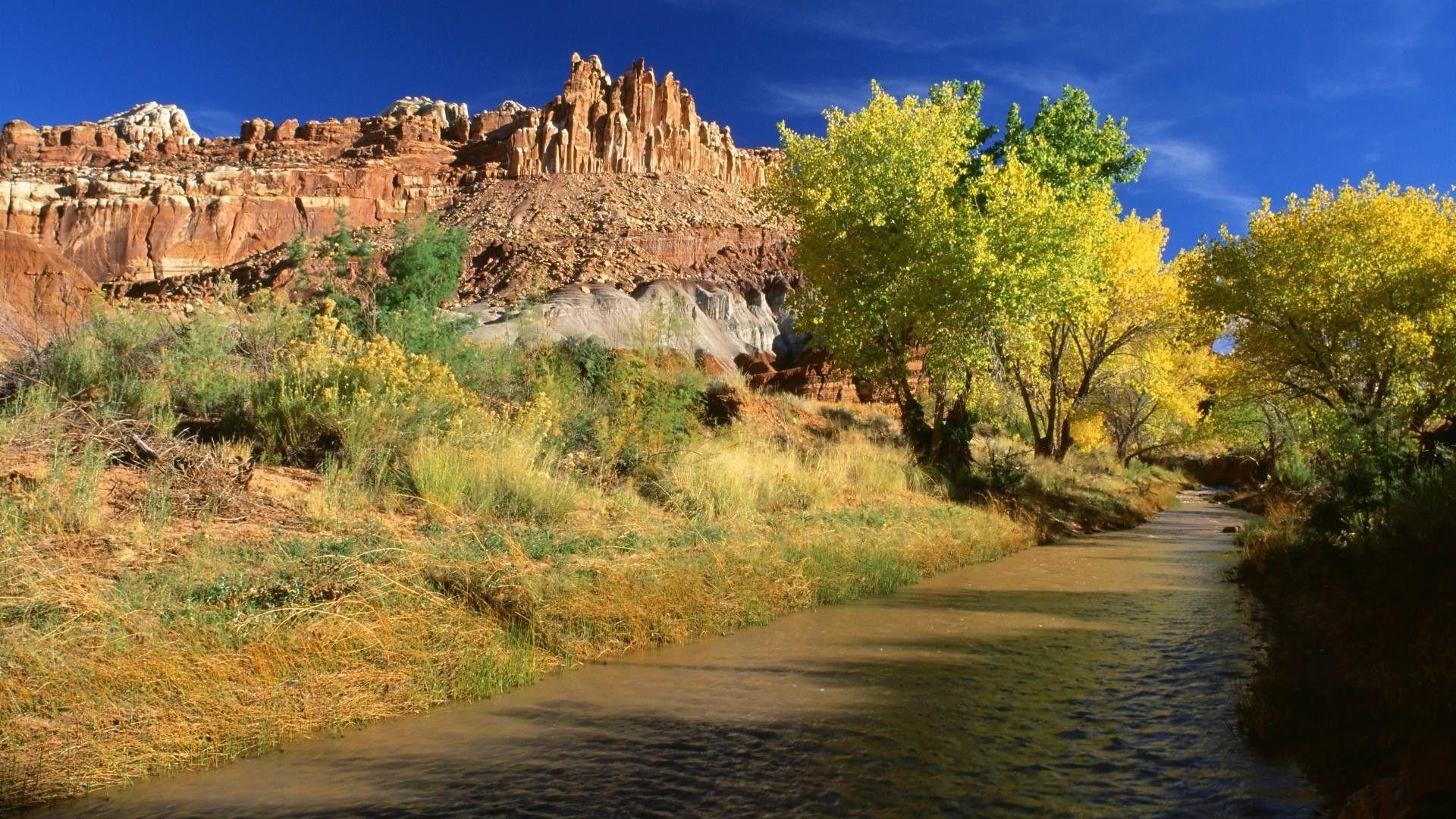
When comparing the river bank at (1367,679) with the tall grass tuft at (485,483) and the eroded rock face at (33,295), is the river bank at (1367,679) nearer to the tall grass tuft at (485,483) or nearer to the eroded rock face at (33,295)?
the tall grass tuft at (485,483)

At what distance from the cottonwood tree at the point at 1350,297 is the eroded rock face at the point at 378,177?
59.2 m

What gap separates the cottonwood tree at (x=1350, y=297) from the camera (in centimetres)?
1647

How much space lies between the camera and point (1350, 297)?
17.1 metres

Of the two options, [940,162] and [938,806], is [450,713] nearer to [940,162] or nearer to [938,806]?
[938,806]

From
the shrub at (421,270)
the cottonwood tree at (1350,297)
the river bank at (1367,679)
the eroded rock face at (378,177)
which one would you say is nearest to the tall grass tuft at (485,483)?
the river bank at (1367,679)

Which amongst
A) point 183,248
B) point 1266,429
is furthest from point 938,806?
point 183,248

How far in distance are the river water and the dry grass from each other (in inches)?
10.2

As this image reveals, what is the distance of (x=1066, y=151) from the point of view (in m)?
19.9

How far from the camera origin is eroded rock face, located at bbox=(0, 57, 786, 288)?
8656 cm

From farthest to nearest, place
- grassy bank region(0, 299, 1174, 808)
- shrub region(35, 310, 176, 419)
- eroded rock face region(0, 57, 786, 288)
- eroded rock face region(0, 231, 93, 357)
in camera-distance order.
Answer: eroded rock face region(0, 57, 786, 288)
eroded rock face region(0, 231, 93, 357)
shrub region(35, 310, 176, 419)
grassy bank region(0, 299, 1174, 808)

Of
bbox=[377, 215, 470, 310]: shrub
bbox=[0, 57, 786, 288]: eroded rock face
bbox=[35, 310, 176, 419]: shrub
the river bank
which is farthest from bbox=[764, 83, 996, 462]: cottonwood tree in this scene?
bbox=[0, 57, 786, 288]: eroded rock face

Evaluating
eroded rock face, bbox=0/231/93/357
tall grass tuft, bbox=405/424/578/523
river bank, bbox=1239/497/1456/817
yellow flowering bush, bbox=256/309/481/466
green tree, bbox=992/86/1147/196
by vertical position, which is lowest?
river bank, bbox=1239/497/1456/817

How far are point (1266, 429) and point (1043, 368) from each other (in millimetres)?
13785

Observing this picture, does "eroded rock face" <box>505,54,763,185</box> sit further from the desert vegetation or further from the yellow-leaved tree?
the desert vegetation
